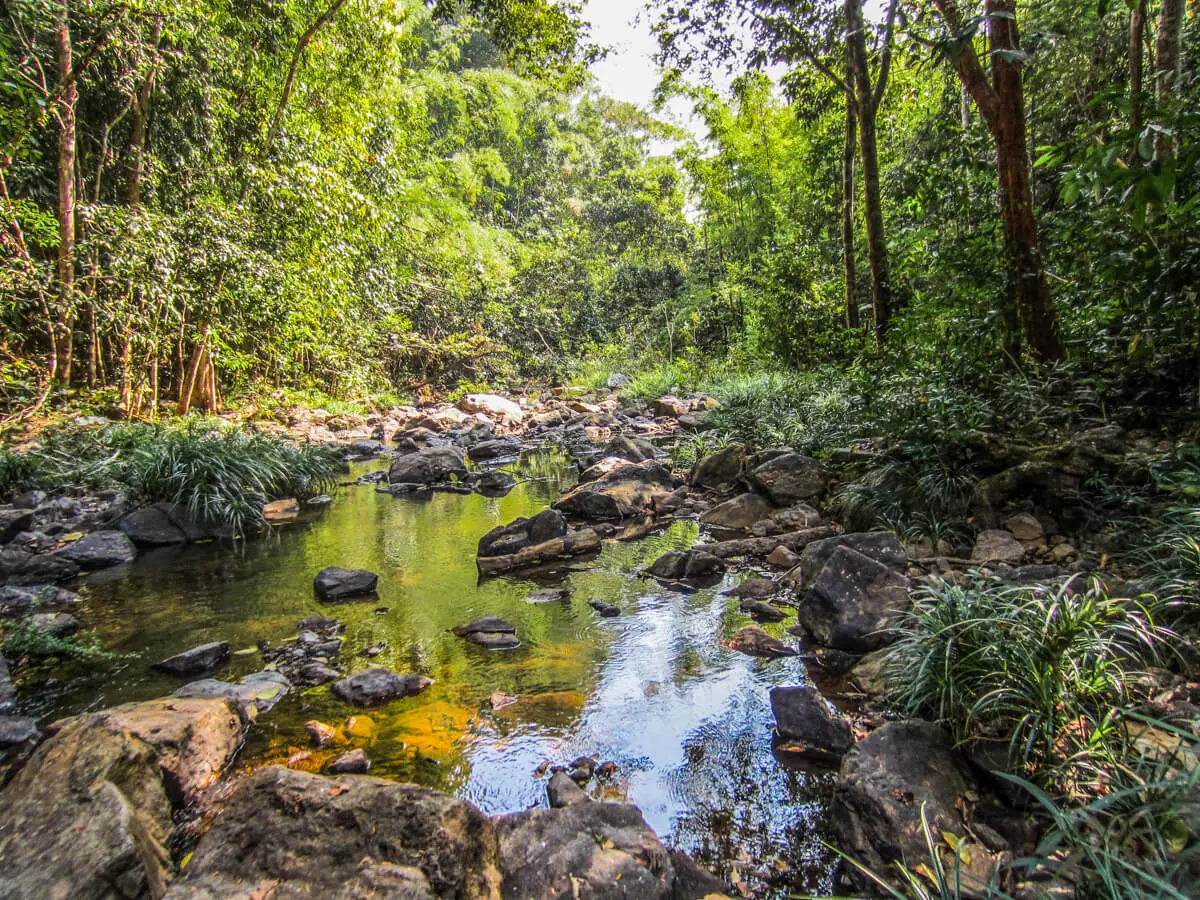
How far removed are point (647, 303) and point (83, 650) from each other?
74.8 feet

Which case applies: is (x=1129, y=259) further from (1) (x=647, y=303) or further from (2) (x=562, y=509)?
(1) (x=647, y=303)

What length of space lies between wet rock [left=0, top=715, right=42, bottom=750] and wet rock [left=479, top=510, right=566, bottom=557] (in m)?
3.11

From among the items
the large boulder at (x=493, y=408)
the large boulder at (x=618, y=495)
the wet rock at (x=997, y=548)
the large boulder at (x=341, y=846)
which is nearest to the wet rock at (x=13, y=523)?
the large boulder at (x=618, y=495)

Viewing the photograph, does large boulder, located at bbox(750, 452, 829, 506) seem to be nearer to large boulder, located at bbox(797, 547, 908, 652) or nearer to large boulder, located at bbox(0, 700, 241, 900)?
large boulder, located at bbox(797, 547, 908, 652)

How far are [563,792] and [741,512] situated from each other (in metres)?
4.17

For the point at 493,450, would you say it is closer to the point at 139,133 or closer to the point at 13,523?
the point at 13,523

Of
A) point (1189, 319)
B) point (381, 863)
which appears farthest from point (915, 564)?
point (381, 863)

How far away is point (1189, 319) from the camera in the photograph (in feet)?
12.3

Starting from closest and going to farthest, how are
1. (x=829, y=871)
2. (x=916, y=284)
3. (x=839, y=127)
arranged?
(x=829, y=871), (x=916, y=284), (x=839, y=127)

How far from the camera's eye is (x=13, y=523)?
567cm

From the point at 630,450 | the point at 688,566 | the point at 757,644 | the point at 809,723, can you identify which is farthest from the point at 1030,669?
the point at 630,450

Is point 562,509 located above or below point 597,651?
above

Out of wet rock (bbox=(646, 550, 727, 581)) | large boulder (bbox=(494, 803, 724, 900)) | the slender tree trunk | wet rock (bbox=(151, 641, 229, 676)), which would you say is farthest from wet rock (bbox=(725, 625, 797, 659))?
the slender tree trunk

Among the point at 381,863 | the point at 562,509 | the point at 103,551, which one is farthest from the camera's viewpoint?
the point at 562,509
